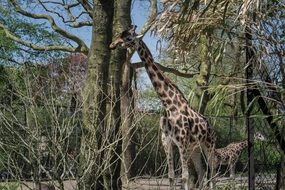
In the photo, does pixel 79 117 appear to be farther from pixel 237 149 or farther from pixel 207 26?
pixel 237 149

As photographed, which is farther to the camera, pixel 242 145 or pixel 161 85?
pixel 242 145

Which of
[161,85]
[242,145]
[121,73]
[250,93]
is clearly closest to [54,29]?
[242,145]

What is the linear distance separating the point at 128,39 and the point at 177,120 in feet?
→ 4.96

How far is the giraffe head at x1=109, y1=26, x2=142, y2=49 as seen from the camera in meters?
8.51

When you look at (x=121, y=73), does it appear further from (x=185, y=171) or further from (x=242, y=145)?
(x=242, y=145)

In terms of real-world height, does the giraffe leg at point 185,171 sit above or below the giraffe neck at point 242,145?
above

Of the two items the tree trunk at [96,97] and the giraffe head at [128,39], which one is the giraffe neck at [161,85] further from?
the tree trunk at [96,97]

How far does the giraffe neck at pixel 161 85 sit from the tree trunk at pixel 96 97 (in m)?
3.01

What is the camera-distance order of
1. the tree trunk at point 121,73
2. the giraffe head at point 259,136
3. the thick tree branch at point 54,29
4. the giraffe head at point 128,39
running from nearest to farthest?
the tree trunk at point 121,73, the giraffe head at point 128,39, the giraffe head at point 259,136, the thick tree branch at point 54,29

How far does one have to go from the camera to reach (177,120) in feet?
28.9

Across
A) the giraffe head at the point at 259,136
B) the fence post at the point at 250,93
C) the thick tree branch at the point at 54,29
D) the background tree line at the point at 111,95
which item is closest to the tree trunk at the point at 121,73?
the background tree line at the point at 111,95

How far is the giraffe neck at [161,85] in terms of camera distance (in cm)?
911

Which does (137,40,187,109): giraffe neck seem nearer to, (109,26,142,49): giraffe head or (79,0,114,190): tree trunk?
(109,26,142,49): giraffe head

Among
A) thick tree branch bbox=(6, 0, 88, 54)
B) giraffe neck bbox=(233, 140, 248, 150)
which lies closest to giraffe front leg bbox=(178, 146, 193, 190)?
giraffe neck bbox=(233, 140, 248, 150)
